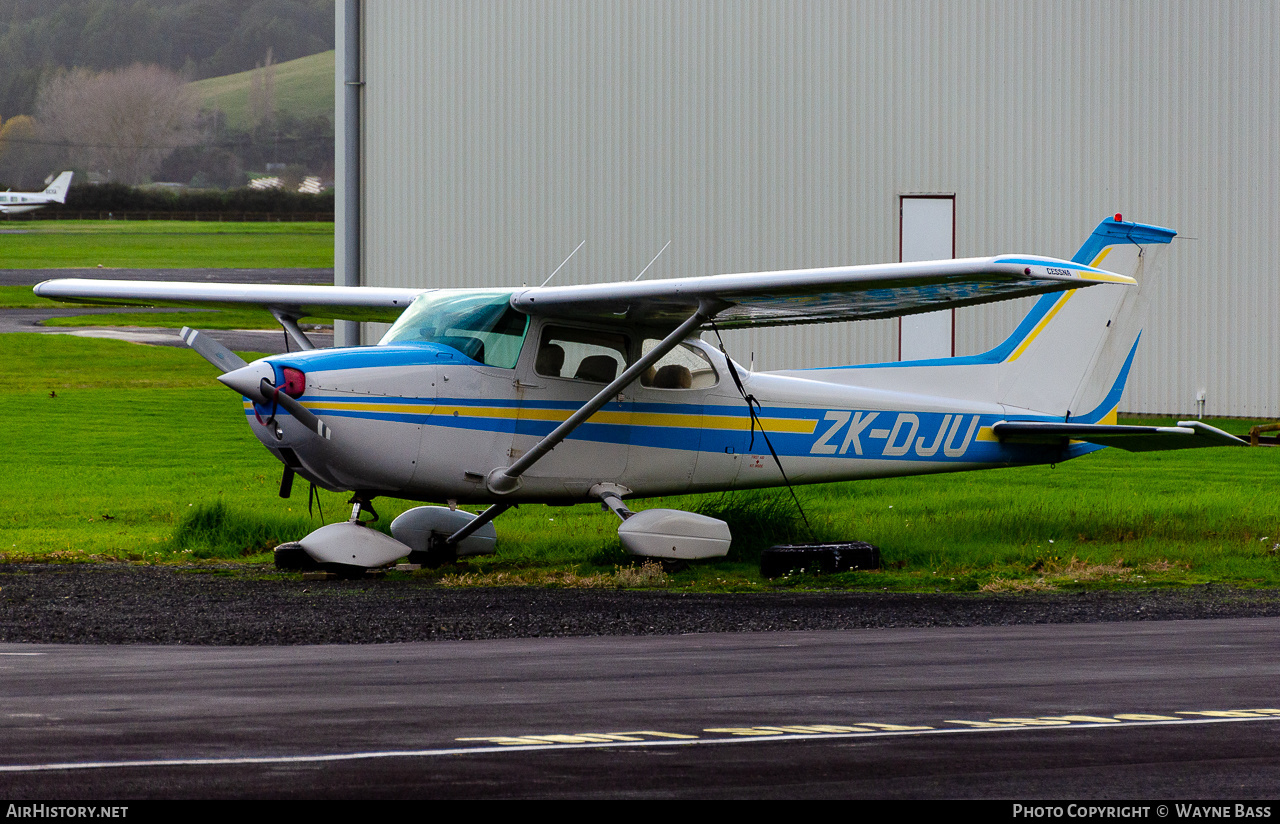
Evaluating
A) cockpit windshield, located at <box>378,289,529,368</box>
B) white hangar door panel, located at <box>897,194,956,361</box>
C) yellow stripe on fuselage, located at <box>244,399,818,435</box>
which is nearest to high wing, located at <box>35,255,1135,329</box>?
cockpit windshield, located at <box>378,289,529,368</box>

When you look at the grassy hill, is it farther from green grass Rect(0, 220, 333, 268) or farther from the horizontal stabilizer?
the horizontal stabilizer

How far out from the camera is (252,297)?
14.1 meters

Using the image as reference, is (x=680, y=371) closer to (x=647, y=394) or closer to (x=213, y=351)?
(x=647, y=394)

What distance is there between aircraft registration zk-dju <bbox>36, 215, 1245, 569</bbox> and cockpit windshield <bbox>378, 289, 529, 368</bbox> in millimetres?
17

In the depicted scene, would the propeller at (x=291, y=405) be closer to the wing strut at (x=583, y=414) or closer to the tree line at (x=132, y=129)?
the wing strut at (x=583, y=414)

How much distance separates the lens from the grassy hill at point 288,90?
144 m

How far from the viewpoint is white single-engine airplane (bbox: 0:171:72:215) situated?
307 feet

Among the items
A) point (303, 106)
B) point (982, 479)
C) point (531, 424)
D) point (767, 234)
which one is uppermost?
point (303, 106)

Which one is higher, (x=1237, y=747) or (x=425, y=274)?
(x=425, y=274)
